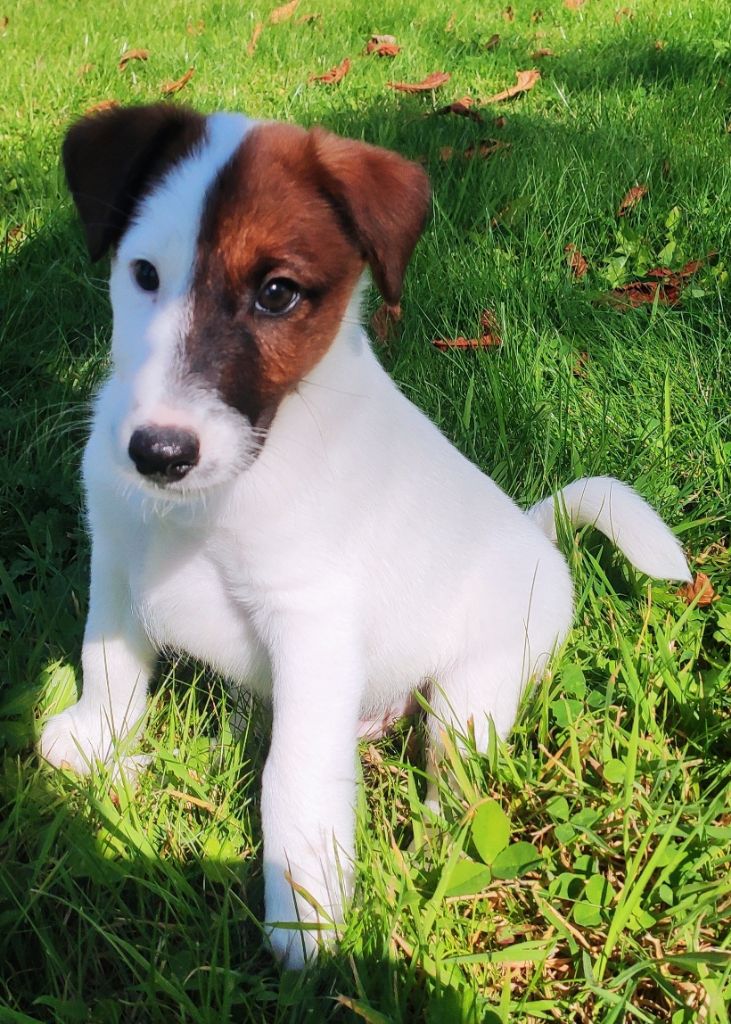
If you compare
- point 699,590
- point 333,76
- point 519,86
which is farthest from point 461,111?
point 699,590

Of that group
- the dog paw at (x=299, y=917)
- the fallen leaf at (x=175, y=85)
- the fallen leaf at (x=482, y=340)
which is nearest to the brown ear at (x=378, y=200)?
the dog paw at (x=299, y=917)

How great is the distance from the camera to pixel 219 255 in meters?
1.68

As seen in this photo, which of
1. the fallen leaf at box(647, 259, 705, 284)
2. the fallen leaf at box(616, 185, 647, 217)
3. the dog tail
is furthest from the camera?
the fallen leaf at box(616, 185, 647, 217)

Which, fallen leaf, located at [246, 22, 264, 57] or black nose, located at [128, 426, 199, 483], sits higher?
black nose, located at [128, 426, 199, 483]

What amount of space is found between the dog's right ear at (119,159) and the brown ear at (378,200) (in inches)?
11.0

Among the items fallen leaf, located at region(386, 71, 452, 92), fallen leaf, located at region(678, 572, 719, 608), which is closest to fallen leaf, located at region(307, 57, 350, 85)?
fallen leaf, located at region(386, 71, 452, 92)

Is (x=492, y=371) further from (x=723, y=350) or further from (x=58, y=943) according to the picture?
(x=58, y=943)

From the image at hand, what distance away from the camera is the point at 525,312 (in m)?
3.59

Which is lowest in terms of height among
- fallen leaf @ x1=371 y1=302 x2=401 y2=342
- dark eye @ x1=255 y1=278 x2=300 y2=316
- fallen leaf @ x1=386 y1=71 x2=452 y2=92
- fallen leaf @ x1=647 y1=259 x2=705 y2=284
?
fallen leaf @ x1=371 y1=302 x2=401 y2=342

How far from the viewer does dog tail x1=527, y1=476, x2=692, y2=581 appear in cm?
240

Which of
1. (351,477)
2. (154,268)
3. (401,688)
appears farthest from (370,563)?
(154,268)

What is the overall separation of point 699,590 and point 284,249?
63.9 inches

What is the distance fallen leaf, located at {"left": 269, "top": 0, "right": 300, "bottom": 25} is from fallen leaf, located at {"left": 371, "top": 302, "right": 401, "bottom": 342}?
4.24m

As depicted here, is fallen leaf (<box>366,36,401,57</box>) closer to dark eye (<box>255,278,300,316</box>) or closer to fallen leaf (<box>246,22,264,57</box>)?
fallen leaf (<box>246,22,264,57</box>)
